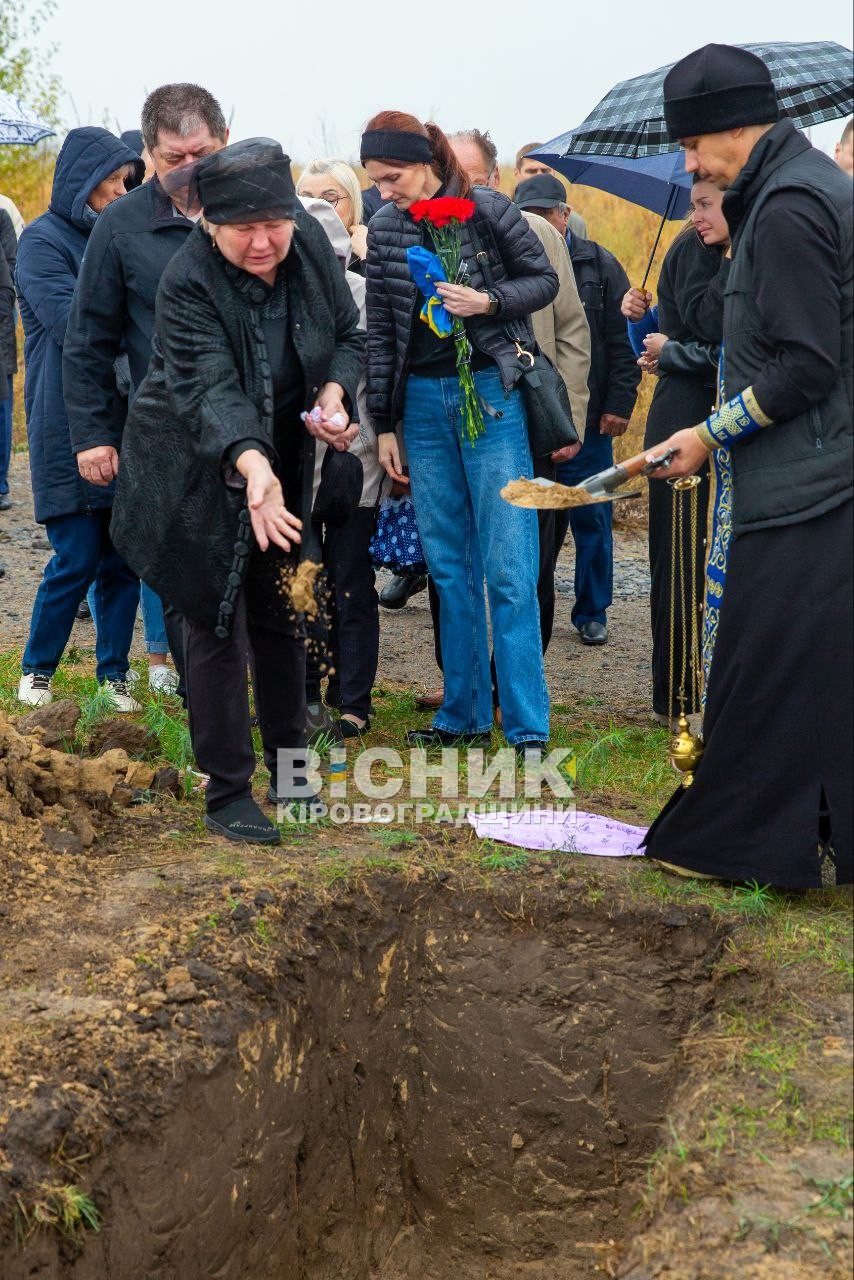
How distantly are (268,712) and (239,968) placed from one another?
106 centimetres

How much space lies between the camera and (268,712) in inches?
174

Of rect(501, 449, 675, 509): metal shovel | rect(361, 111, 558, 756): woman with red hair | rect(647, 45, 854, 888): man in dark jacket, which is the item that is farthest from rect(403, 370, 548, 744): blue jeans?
rect(647, 45, 854, 888): man in dark jacket

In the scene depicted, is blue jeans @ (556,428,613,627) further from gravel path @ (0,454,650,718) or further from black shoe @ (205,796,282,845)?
black shoe @ (205,796,282,845)

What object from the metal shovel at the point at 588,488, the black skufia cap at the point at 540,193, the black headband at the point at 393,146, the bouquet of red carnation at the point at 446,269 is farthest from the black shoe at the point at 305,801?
the black skufia cap at the point at 540,193

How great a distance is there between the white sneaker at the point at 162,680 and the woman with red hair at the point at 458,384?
4.52ft

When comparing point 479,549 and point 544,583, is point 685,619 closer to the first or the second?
point 479,549

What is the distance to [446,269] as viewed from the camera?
479 centimetres

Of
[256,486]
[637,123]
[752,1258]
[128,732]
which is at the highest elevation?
[637,123]

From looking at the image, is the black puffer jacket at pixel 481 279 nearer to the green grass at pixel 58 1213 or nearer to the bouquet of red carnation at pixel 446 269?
the bouquet of red carnation at pixel 446 269

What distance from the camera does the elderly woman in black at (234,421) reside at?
3744mm

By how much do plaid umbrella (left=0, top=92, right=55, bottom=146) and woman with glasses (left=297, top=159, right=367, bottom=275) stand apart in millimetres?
3235

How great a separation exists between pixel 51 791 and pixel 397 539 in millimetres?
1808

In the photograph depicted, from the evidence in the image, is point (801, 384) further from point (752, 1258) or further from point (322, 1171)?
point (322, 1171)

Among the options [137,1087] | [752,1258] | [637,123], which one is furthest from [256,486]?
[637,123]
